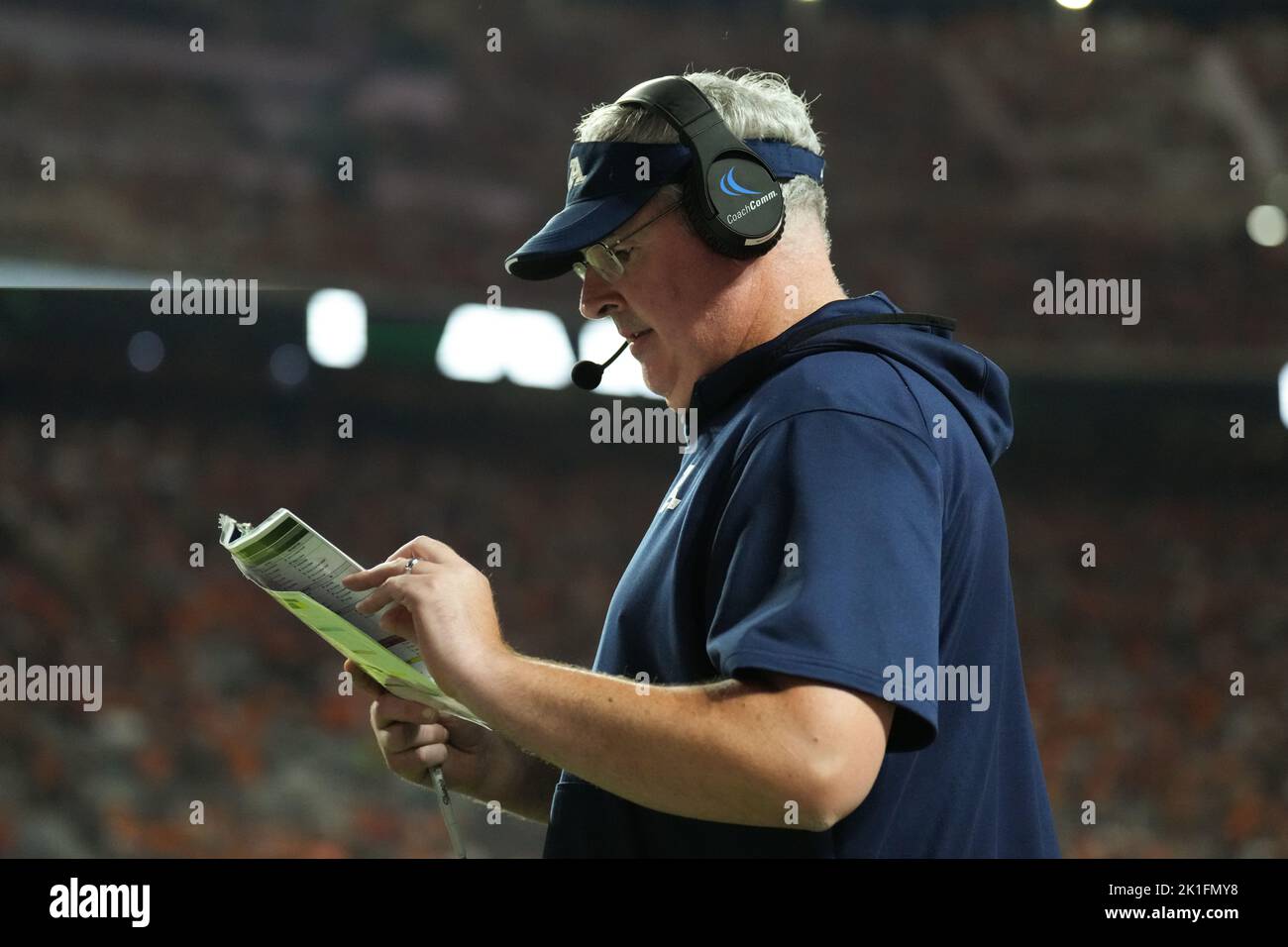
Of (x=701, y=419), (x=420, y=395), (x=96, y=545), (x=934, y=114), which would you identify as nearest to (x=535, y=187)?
(x=420, y=395)

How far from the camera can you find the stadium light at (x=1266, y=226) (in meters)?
8.62

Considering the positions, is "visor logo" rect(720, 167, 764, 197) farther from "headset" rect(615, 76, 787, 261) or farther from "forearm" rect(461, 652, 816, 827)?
"forearm" rect(461, 652, 816, 827)

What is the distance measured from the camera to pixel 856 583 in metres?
1.07

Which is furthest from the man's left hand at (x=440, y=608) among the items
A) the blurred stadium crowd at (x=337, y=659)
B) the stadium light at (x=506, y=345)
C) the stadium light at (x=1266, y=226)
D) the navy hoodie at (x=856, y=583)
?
the stadium light at (x=1266, y=226)

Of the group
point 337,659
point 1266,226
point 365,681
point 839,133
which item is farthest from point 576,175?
point 1266,226

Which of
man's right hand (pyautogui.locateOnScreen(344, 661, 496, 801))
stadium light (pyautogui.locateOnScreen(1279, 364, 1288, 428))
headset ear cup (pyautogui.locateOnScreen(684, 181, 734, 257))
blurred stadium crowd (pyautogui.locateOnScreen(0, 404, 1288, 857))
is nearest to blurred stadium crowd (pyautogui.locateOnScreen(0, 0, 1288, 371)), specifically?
stadium light (pyautogui.locateOnScreen(1279, 364, 1288, 428))

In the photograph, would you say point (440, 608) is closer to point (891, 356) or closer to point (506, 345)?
point (891, 356)

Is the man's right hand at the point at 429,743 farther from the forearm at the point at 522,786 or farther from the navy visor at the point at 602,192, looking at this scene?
the navy visor at the point at 602,192

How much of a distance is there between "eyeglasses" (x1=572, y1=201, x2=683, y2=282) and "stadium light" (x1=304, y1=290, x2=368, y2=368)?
6.08 meters

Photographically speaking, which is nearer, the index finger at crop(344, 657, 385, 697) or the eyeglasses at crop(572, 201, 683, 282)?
the eyeglasses at crop(572, 201, 683, 282)

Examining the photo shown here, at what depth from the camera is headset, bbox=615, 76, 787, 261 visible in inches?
51.8

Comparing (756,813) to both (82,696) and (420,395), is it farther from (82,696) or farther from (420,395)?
(420,395)

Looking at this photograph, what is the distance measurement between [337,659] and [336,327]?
184cm
